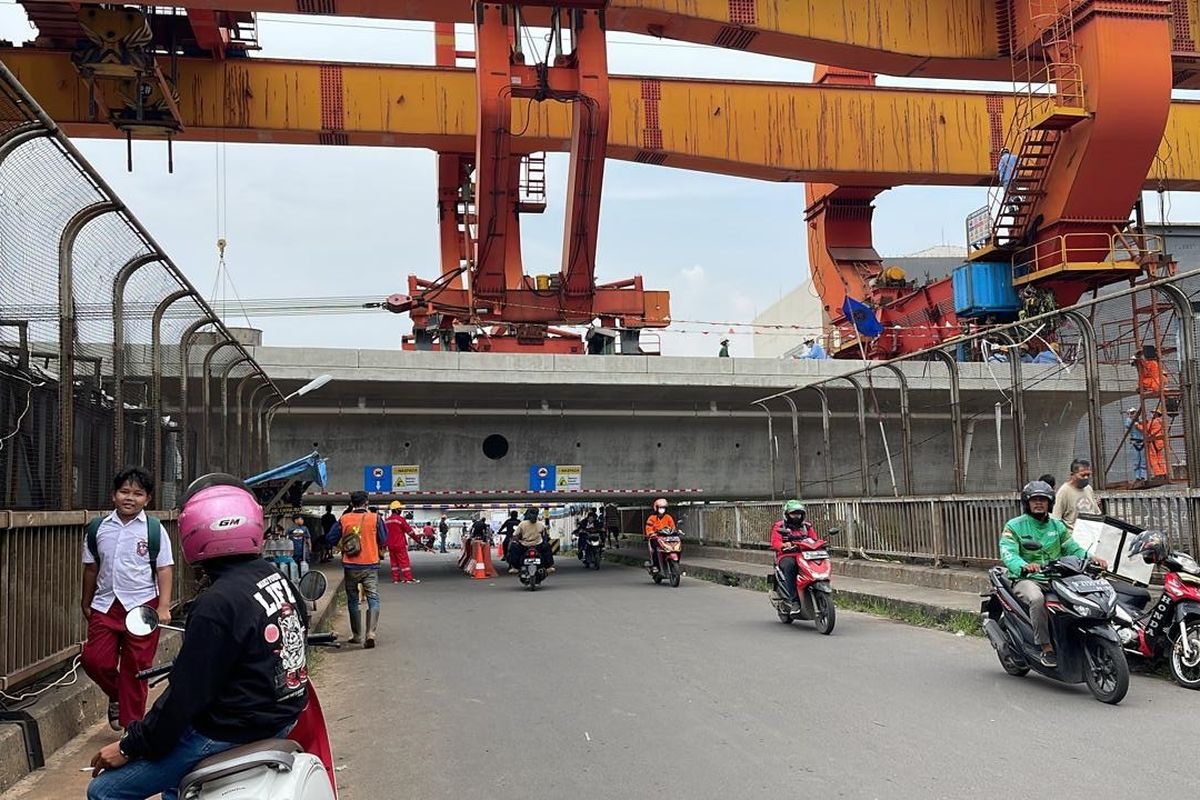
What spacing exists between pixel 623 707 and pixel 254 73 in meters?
17.9

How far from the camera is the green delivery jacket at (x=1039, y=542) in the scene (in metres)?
7.62

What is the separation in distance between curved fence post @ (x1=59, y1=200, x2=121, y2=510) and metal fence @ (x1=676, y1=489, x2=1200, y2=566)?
8.54m

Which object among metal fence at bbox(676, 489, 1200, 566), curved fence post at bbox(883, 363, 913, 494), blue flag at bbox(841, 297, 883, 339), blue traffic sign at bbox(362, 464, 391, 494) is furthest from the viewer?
blue flag at bbox(841, 297, 883, 339)

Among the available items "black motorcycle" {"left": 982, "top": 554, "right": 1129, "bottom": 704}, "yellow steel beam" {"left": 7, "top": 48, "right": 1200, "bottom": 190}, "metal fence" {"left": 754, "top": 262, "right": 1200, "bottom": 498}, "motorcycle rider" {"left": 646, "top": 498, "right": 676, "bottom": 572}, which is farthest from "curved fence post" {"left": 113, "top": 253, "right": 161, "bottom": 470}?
"yellow steel beam" {"left": 7, "top": 48, "right": 1200, "bottom": 190}

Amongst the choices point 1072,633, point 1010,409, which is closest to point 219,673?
point 1072,633

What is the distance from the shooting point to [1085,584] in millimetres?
7074

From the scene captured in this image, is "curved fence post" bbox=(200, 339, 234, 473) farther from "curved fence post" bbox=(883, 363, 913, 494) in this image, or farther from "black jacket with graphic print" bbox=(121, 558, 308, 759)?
"curved fence post" bbox=(883, 363, 913, 494)

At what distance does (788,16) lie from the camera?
749 inches

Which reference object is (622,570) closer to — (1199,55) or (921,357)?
(921,357)

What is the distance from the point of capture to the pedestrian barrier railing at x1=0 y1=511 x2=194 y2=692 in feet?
18.5

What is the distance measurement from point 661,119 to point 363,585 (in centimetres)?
1465

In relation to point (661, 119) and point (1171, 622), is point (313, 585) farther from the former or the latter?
point (661, 119)

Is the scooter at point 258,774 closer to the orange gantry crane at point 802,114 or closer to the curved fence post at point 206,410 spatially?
the curved fence post at point 206,410

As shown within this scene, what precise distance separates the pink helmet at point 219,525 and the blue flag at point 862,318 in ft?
81.7
